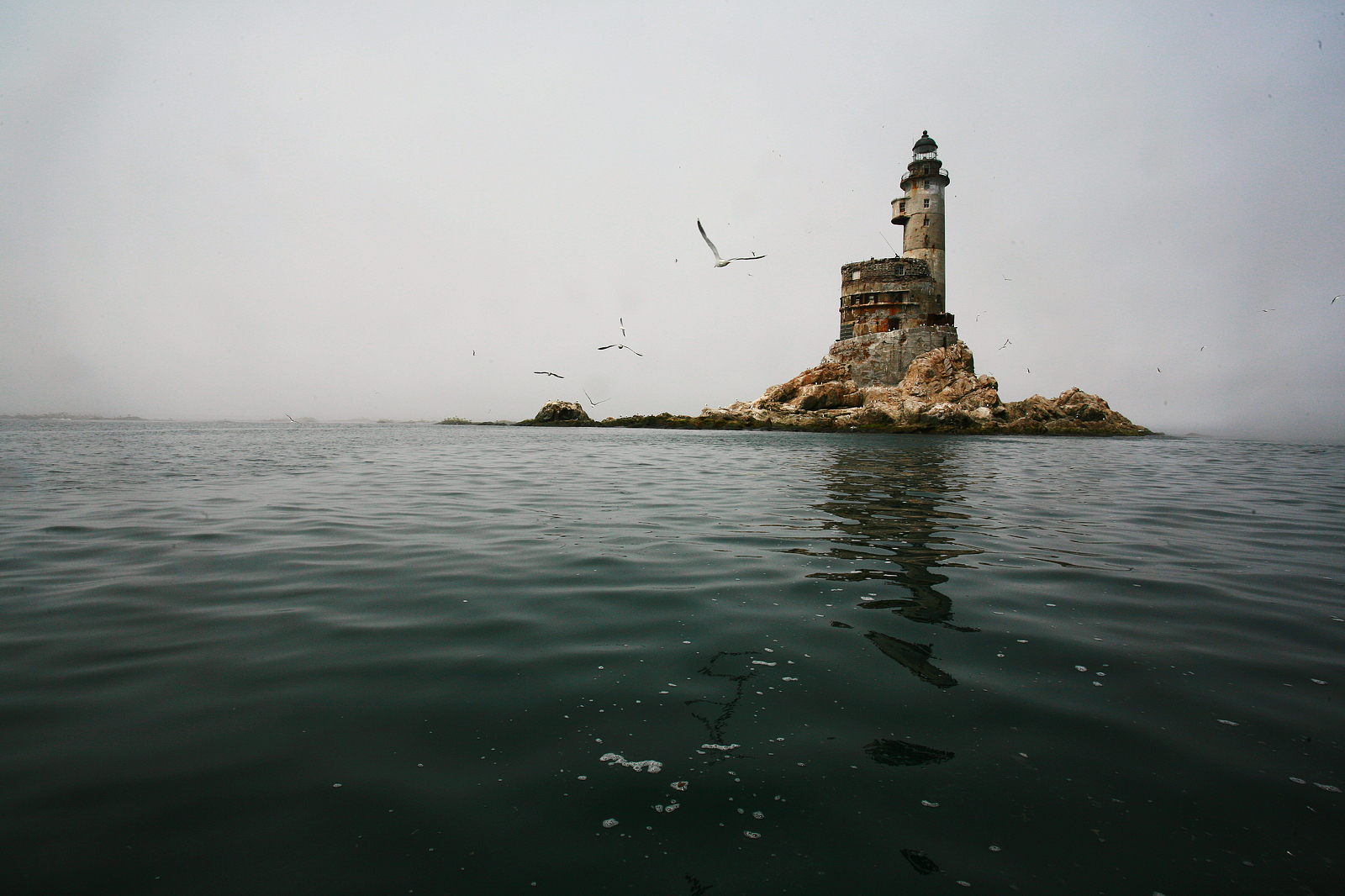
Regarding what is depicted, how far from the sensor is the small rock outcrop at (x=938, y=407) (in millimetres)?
52750

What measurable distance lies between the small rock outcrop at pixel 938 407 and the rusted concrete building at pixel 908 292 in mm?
1482

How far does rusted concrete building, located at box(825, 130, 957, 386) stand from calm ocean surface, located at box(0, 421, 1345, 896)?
5339 cm

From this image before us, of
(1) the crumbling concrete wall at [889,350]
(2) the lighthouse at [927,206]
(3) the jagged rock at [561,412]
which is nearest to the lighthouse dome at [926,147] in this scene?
(2) the lighthouse at [927,206]

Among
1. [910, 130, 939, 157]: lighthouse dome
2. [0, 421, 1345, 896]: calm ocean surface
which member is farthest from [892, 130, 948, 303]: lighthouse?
[0, 421, 1345, 896]: calm ocean surface

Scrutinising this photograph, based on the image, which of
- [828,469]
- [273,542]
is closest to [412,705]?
[273,542]

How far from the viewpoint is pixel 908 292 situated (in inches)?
2282

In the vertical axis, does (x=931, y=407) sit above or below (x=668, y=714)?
above

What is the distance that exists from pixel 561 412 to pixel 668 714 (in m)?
86.9

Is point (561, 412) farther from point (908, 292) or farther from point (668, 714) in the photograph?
point (668, 714)

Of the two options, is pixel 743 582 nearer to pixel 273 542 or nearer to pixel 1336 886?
pixel 1336 886

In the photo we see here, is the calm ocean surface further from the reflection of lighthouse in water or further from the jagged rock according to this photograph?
the jagged rock

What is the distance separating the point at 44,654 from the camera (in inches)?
159

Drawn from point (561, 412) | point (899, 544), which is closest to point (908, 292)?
point (561, 412)

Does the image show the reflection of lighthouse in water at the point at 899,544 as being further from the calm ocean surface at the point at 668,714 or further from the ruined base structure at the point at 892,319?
the ruined base structure at the point at 892,319
